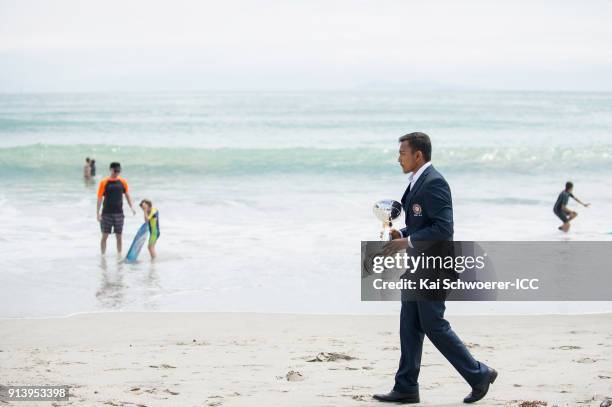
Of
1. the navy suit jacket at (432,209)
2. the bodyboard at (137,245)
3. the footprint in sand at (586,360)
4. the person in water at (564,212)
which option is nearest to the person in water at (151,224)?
the bodyboard at (137,245)

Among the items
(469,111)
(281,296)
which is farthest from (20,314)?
(469,111)

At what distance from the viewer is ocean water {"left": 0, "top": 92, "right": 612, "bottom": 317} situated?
10859mm

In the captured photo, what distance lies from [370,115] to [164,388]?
65792 millimetres

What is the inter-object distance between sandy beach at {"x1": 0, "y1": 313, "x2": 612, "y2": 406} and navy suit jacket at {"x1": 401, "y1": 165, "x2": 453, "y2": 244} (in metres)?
1.10

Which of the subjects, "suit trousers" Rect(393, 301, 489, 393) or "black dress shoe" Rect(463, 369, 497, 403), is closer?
"suit trousers" Rect(393, 301, 489, 393)

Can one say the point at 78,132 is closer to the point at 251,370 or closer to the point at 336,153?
the point at 336,153

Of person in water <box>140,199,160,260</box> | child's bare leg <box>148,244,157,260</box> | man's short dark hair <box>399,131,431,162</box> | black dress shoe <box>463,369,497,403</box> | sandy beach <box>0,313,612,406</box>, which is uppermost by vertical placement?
man's short dark hair <box>399,131,431,162</box>

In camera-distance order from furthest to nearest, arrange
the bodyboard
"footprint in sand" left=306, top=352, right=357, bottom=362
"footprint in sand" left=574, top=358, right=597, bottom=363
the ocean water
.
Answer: the bodyboard, the ocean water, "footprint in sand" left=306, top=352, right=357, bottom=362, "footprint in sand" left=574, top=358, right=597, bottom=363

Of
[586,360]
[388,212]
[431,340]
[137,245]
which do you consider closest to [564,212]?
[137,245]

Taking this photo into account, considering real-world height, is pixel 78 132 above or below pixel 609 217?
above

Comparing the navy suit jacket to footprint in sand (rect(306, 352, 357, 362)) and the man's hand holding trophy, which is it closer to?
the man's hand holding trophy

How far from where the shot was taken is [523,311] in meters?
9.60

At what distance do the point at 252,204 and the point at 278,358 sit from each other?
14.4m

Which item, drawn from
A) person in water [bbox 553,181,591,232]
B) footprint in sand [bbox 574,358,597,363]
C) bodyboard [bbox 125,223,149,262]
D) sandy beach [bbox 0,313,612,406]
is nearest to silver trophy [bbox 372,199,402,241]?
sandy beach [bbox 0,313,612,406]
